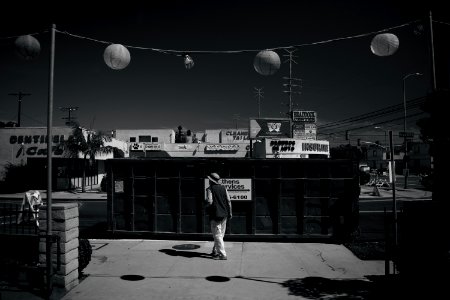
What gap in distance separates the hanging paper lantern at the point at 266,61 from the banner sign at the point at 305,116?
99.9 ft

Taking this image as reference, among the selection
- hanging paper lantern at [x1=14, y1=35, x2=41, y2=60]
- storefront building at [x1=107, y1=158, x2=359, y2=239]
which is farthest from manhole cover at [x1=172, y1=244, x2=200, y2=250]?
hanging paper lantern at [x1=14, y1=35, x2=41, y2=60]

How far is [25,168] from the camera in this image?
33094 millimetres

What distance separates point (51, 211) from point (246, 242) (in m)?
6.12

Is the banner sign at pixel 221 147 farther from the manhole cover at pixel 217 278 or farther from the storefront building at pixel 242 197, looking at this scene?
the manhole cover at pixel 217 278

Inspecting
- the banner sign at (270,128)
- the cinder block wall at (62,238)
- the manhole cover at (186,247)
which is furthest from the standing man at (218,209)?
the banner sign at (270,128)

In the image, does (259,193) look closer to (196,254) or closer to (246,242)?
(246,242)

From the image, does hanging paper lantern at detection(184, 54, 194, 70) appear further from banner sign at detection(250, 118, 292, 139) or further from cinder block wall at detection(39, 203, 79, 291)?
banner sign at detection(250, 118, 292, 139)

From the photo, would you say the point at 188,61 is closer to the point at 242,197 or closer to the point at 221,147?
the point at 242,197

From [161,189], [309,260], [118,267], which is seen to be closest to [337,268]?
[309,260]

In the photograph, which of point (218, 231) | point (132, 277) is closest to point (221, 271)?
point (218, 231)

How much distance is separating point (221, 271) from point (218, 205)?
153cm

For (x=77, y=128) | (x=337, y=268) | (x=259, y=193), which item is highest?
(x=77, y=128)

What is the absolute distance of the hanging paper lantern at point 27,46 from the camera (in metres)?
7.35

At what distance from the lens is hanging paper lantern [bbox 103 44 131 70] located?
777 centimetres
